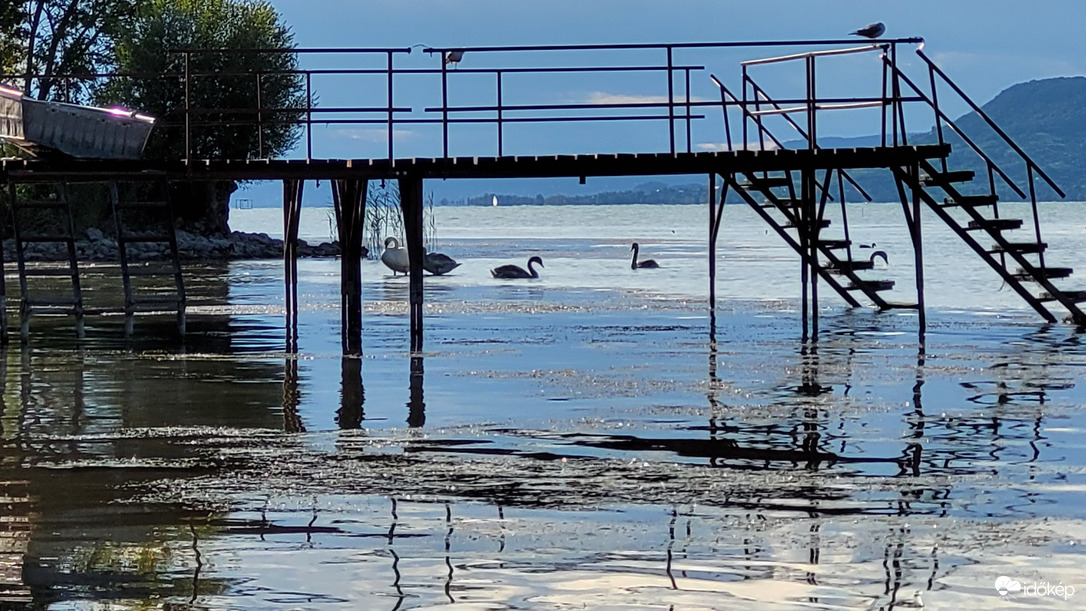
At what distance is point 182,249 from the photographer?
5688 cm

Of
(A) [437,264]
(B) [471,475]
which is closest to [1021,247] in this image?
(B) [471,475]

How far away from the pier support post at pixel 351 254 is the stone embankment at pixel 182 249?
28234 millimetres

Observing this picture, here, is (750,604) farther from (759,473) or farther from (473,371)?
(473,371)

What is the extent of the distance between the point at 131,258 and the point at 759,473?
149 ft

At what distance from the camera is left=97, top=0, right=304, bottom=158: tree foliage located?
56594mm

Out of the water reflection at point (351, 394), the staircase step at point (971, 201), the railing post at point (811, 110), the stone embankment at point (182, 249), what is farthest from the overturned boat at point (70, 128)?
the stone embankment at point (182, 249)

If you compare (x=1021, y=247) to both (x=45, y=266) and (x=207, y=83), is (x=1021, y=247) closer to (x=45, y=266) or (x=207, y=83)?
(x=45, y=266)

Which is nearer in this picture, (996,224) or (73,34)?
(996,224)

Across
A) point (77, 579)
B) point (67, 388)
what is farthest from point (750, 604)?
point (67, 388)

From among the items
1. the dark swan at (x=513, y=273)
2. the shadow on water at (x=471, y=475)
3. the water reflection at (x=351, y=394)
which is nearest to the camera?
the shadow on water at (x=471, y=475)

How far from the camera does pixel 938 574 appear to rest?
809cm

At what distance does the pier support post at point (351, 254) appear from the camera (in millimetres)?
22641

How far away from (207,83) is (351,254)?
35082 millimetres

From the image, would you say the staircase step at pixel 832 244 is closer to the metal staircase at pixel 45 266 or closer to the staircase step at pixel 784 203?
the staircase step at pixel 784 203
